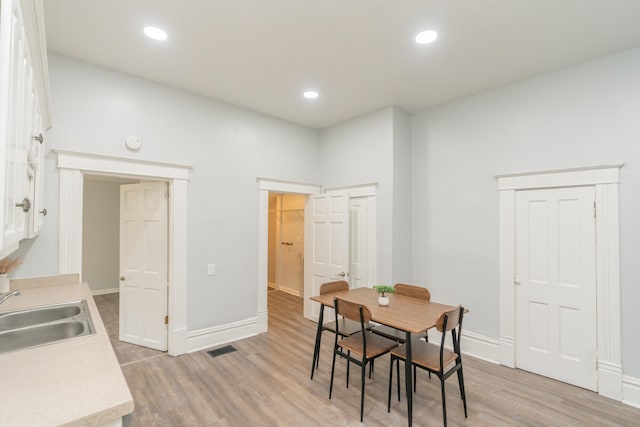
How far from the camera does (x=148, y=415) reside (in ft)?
7.82

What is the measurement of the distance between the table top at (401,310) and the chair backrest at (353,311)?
69 millimetres

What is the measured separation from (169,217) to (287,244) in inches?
138

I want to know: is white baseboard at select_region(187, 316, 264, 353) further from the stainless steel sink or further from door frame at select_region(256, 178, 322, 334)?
the stainless steel sink

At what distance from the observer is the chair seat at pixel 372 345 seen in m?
2.50

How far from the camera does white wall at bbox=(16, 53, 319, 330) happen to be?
9.09 ft

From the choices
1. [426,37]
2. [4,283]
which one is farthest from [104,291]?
[426,37]

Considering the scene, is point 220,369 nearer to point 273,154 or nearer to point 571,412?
point 273,154

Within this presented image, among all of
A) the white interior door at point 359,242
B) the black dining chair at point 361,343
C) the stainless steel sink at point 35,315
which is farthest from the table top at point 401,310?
the stainless steel sink at point 35,315

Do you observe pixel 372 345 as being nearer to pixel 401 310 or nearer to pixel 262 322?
pixel 401 310

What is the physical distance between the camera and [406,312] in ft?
8.46

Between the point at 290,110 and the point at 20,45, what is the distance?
3171 millimetres

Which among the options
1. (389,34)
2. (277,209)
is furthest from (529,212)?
(277,209)

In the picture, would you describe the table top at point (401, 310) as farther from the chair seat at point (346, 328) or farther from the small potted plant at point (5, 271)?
the small potted plant at point (5, 271)

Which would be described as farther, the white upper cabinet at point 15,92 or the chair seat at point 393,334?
the chair seat at point 393,334
